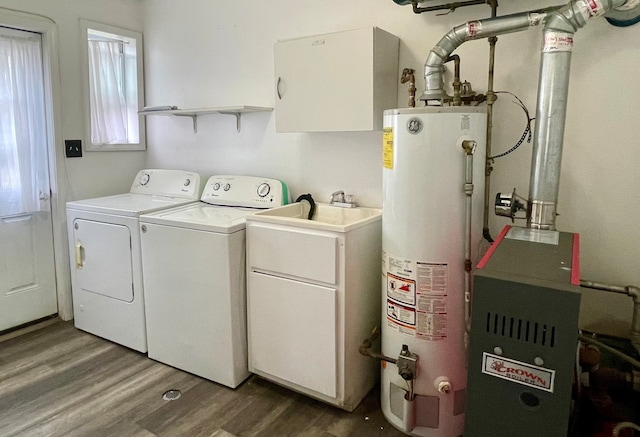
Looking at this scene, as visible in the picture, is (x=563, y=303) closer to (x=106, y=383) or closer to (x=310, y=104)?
(x=310, y=104)

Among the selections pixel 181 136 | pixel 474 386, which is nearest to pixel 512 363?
pixel 474 386

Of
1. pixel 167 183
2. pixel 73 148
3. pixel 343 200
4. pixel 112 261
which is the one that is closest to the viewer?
pixel 343 200

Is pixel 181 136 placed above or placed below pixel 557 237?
above

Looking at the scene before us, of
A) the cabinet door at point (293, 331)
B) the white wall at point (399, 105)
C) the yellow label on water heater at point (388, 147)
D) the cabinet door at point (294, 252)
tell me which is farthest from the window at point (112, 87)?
the yellow label on water heater at point (388, 147)

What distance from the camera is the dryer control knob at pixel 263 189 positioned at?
278 centimetres

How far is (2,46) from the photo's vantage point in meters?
2.75

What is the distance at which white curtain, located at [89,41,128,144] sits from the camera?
326 centimetres

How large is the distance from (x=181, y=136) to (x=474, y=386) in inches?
112

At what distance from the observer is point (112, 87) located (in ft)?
11.1

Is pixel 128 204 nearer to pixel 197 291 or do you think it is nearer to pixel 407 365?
pixel 197 291

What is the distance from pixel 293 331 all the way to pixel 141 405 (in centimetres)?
85

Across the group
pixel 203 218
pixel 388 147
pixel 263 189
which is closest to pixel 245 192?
pixel 263 189

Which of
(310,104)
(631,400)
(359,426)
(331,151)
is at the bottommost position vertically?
(359,426)

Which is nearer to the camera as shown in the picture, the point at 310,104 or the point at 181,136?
the point at 310,104
